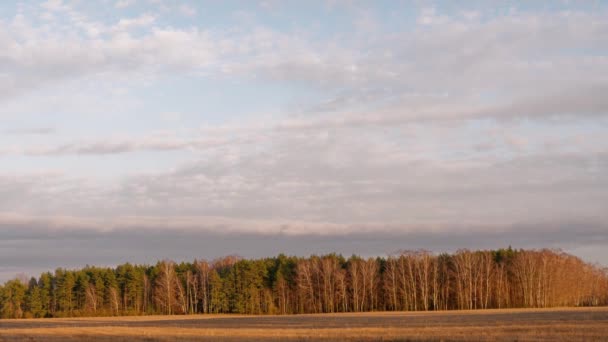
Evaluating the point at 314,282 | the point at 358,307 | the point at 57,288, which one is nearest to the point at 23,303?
the point at 57,288

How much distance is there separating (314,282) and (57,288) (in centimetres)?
6626

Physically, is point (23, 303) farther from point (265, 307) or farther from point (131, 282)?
point (265, 307)

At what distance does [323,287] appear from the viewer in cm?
15288

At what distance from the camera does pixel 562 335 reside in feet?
138

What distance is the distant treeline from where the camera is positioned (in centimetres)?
14725

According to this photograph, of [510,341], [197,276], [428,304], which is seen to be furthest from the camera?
[197,276]

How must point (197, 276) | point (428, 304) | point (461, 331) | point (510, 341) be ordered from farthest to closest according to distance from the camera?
point (197, 276) < point (428, 304) < point (461, 331) < point (510, 341)

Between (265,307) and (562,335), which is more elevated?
(562,335)

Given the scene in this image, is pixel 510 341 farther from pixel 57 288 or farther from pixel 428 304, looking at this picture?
pixel 57 288

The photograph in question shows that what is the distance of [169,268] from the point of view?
165625 mm

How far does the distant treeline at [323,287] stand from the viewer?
147m

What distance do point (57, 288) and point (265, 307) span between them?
185 feet

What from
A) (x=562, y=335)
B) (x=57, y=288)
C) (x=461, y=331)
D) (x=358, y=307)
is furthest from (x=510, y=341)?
(x=57, y=288)

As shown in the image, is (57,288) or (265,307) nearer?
(265,307)
